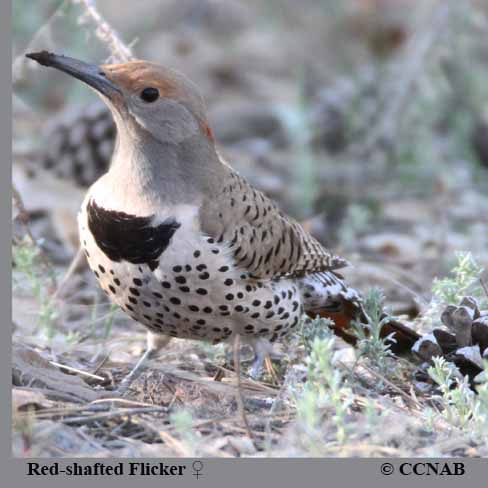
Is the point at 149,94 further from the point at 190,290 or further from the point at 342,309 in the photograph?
the point at 342,309

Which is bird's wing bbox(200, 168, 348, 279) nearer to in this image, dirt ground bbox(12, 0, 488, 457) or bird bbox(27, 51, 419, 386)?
bird bbox(27, 51, 419, 386)

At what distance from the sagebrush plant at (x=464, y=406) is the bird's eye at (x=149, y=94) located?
158 centimetres

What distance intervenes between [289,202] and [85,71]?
4.05m

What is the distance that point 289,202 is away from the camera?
812 cm

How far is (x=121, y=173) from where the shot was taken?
433 centimetres

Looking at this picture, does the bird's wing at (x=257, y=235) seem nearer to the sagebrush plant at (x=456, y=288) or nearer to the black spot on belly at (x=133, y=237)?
the black spot on belly at (x=133, y=237)

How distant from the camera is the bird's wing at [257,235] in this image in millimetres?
4359

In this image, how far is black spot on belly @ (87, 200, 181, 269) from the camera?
13.7 ft

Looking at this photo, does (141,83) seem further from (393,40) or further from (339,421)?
(393,40)

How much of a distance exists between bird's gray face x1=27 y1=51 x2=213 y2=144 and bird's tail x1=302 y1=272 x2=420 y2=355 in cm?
108

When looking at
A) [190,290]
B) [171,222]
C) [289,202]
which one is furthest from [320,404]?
[289,202]

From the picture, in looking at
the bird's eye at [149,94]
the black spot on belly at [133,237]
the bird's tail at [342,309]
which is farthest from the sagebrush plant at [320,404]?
the bird's eye at [149,94]

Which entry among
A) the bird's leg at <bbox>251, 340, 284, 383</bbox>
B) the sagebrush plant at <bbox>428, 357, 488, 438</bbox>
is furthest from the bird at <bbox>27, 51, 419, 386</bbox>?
the sagebrush plant at <bbox>428, 357, 488, 438</bbox>

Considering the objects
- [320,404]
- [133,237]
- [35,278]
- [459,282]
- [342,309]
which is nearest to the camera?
[320,404]
